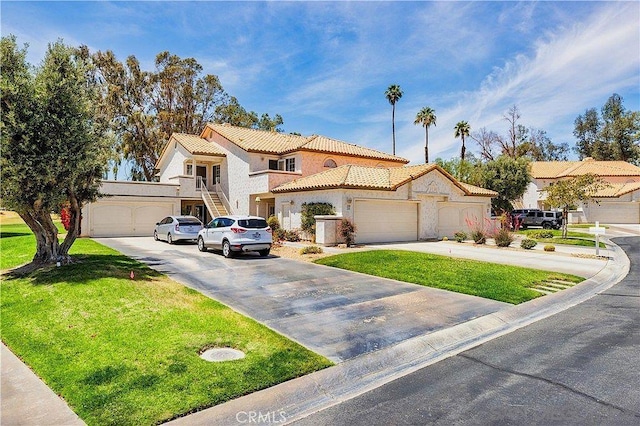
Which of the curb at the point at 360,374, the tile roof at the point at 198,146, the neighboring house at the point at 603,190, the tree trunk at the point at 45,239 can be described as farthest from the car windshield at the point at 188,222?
the neighboring house at the point at 603,190

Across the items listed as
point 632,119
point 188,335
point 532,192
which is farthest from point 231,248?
point 632,119

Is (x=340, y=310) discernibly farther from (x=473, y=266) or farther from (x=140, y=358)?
(x=473, y=266)

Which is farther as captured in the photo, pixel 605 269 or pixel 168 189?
pixel 168 189

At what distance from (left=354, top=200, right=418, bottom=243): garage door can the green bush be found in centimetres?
154

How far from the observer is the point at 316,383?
538cm

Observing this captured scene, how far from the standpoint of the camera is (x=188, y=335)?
6.77 meters

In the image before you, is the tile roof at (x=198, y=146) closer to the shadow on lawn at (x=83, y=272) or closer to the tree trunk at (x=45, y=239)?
the shadow on lawn at (x=83, y=272)

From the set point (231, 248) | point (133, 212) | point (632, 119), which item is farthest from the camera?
point (632, 119)

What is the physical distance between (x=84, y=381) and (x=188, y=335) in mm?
1847

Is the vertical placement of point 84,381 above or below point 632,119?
below

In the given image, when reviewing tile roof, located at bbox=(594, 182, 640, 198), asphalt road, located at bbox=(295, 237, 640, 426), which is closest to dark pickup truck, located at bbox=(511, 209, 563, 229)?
tile roof, located at bbox=(594, 182, 640, 198)

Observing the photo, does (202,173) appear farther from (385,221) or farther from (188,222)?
(385,221)

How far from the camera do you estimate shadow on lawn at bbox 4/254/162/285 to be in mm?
10469

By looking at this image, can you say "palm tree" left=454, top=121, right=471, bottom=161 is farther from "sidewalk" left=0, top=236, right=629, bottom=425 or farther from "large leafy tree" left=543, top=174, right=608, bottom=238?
"sidewalk" left=0, top=236, right=629, bottom=425
